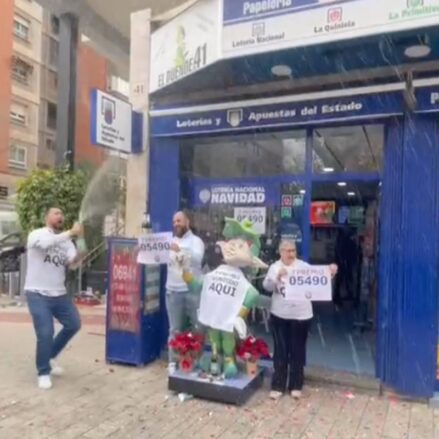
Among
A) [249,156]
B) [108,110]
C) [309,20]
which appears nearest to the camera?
[309,20]

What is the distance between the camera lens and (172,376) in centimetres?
553

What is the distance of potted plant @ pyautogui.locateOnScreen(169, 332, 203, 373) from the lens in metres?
5.61

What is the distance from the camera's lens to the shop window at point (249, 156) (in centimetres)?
655

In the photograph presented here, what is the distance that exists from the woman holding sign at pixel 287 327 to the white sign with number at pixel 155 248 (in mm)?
1142

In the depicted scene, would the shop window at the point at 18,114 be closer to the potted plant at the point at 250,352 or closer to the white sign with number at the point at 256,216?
the white sign with number at the point at 256,216

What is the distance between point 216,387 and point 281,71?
10.9 ft

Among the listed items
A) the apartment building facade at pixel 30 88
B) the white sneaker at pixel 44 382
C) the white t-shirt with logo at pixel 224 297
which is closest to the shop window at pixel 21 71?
the apartment building facade at pixel 30 88

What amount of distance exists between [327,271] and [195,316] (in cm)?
158

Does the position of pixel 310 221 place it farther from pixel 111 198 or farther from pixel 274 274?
pixel 111 198

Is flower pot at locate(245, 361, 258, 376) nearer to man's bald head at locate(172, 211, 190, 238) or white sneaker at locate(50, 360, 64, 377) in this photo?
man's bald head at locate(172, 211, 190, 238)

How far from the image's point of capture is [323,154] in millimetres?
6387

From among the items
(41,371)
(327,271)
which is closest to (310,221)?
(327,271)

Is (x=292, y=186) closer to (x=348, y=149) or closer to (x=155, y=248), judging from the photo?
(x=348, y=149)

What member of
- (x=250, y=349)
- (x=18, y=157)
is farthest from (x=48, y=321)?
(x=18, y=157)
